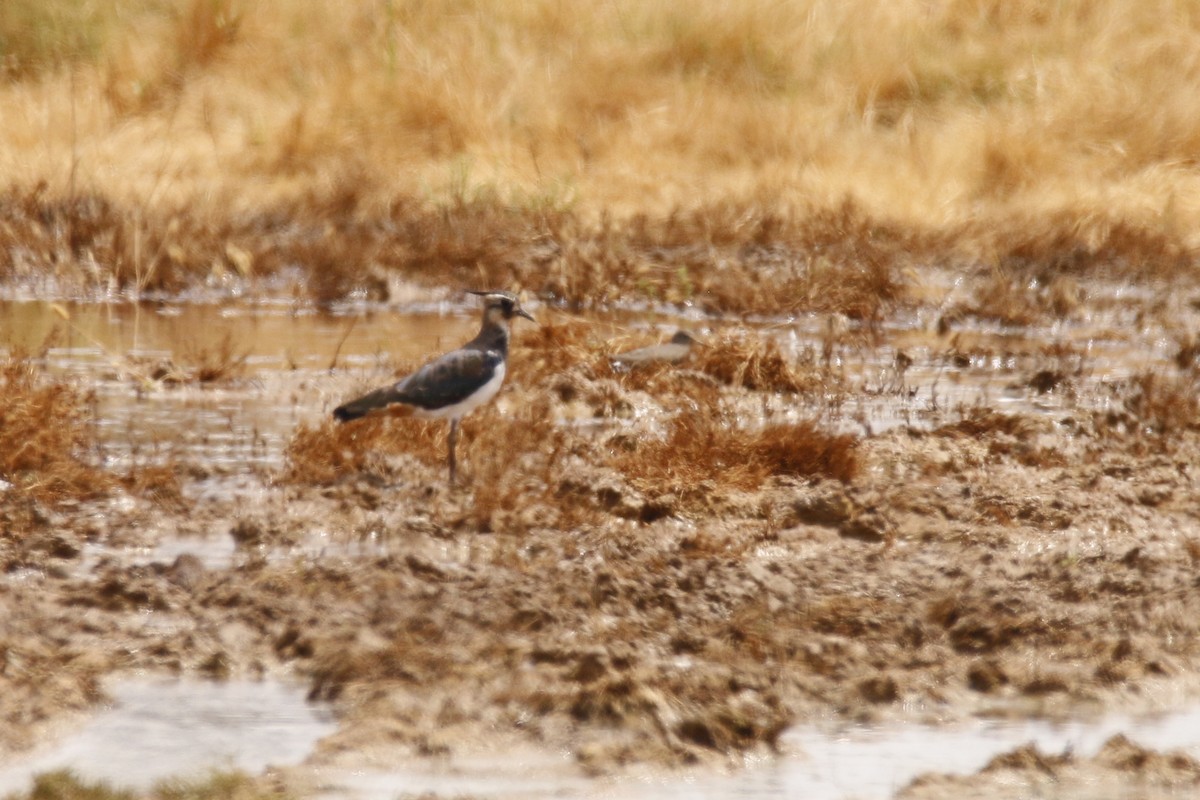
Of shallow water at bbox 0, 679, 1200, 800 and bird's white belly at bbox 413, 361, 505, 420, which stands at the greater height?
bird's white belly at bbox 413, 361, 505, 420

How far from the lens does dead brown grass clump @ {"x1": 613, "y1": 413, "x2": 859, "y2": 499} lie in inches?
329

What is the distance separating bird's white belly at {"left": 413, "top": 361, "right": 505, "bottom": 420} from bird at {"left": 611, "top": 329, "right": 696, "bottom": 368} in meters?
2.35

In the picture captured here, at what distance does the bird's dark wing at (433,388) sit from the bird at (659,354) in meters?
2.46

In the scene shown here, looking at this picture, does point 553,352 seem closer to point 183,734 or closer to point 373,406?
point 373,406

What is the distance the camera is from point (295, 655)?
604cm

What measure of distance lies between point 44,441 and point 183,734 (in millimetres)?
3234

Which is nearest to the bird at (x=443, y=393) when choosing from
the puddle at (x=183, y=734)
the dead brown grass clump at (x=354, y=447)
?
the dead brown grass clump at (x=354, y=447)

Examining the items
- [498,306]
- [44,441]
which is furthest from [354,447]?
[44,441]

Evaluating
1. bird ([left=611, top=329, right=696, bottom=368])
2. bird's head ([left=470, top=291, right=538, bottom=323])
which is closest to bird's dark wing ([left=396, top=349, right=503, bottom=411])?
bird's head ([left=470, top=291, right=538, bottom=323])

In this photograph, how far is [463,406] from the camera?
8.27 meters

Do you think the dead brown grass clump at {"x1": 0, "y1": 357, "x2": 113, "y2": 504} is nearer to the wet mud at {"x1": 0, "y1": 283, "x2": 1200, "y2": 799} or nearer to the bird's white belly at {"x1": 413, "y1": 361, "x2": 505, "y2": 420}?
the wet mud at {"x1": 0, "y1": 283, "x2": 1200, "y2": 799}

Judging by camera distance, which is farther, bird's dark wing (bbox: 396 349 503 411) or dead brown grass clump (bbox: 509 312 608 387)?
dead brown grass clump (bbox: 509 312 608 387)

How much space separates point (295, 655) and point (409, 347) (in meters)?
6.11

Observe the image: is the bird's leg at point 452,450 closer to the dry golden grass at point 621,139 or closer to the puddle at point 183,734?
the puddle at point 183,734
